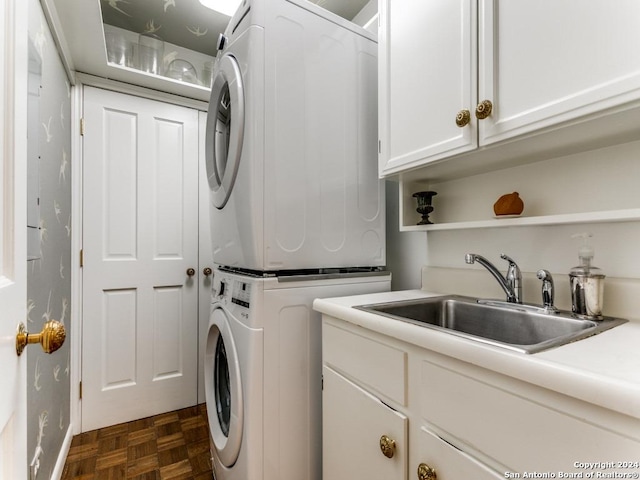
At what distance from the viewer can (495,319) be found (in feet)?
3.60

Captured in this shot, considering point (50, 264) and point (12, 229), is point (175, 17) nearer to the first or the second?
point (50, 264)

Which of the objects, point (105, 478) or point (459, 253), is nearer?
point (459, 253)

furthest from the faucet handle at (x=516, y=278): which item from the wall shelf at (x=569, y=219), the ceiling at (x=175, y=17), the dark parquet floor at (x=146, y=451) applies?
the ceiling at (x=175, y=17)

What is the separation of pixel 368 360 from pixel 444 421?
27 centimetres

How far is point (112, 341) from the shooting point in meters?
2.05

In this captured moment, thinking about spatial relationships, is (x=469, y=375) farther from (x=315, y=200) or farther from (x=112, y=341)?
(x=112, y=341)

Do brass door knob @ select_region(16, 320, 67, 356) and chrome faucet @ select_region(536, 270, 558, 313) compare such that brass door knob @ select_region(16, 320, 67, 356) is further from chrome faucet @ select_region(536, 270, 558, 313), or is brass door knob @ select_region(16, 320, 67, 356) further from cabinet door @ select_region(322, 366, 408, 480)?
chrome faucet @ select_region(536, 270, 558, 313)

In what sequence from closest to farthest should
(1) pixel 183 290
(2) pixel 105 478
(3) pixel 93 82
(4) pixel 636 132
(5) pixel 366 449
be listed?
(4) pixel 636 132 → (5) pixel 366 449 → (2) pixel 105 478 → (3) pixel 93 82 → (1) pixel 183 290

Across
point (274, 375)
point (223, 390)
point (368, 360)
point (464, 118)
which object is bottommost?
point (223, 390)

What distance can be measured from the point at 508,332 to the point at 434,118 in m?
0.74

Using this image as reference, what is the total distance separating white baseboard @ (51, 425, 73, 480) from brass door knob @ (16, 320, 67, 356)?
4.69 ft

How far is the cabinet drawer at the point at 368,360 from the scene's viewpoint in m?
0.84

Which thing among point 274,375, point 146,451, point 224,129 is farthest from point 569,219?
point 146,451

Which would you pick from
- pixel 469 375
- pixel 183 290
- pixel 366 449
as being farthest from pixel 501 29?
pixel 183 290
